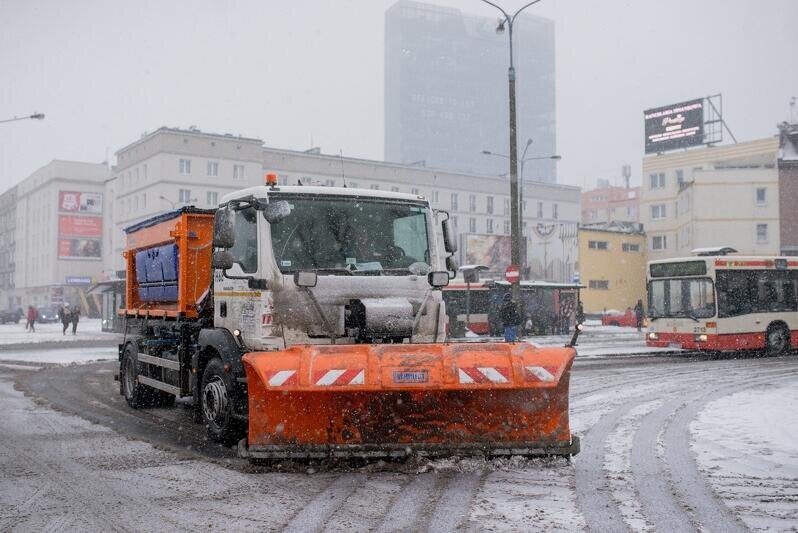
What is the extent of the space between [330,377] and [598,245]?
59664 mm

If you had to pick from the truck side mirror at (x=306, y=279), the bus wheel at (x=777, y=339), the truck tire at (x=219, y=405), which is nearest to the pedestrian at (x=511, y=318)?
the bus wheel at (x=777, y=339)

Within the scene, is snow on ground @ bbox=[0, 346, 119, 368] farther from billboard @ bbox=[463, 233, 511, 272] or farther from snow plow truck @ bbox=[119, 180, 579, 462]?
billboard @ bbox=[463, 233, 511, 272]

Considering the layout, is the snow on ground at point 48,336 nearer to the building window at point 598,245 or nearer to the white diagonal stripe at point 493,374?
the white diagonal stripe at point 493,374

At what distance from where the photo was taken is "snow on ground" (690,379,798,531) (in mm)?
5770

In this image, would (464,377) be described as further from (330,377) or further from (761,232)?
(761,232)

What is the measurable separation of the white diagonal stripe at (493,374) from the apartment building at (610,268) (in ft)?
183

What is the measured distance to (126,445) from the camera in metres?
8.36

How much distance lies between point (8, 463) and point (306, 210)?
372 centimetres

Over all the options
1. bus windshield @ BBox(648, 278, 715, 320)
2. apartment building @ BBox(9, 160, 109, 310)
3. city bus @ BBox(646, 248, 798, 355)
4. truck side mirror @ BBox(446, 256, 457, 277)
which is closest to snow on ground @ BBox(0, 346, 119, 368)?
bus windshield @ BBox(648, 278, 715, 320)

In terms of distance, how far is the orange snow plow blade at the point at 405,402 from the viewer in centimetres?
646

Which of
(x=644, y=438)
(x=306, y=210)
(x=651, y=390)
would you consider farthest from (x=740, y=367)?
(x=306, y=210)

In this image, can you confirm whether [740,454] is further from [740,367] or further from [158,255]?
[740,367]

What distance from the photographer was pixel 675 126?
69750 millimetres

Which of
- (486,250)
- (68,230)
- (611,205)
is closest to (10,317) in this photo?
(68,230)
